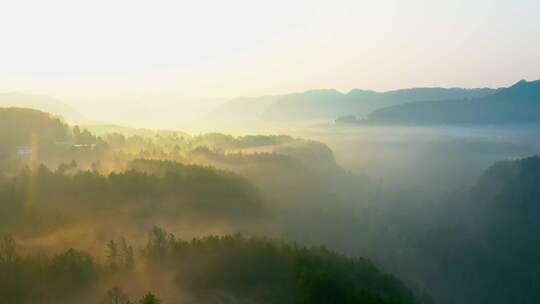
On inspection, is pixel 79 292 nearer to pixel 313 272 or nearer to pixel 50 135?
pixel 313 272

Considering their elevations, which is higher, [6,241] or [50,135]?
[50,135]

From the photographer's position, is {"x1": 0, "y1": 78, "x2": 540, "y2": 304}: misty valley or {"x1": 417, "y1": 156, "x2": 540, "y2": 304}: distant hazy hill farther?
{"x1": 417, "y1": 156, "x2": 540, "y2": 304}: distant hazy hill

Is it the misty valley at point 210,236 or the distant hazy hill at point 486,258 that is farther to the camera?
the distant hazy hill at point 486,258

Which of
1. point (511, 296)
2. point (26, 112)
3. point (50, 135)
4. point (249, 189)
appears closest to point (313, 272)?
point (249, 189)

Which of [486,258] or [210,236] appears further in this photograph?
[486,258]

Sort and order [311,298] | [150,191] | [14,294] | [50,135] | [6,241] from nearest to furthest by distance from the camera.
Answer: [14,294]
[311,298]
[6,241]
[150,191]
[50,135]

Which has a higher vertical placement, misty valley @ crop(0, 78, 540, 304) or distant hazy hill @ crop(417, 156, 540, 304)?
misty valley @ crop(0, 78, 540, 304)

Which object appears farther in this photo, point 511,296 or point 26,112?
point 26,112

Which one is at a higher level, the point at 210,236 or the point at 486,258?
the point at 210,236

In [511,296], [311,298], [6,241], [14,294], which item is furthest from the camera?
[511,296]

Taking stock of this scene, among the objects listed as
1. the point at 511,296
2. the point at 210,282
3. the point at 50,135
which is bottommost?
the point at 511,296

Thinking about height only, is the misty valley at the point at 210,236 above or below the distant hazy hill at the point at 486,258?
above
